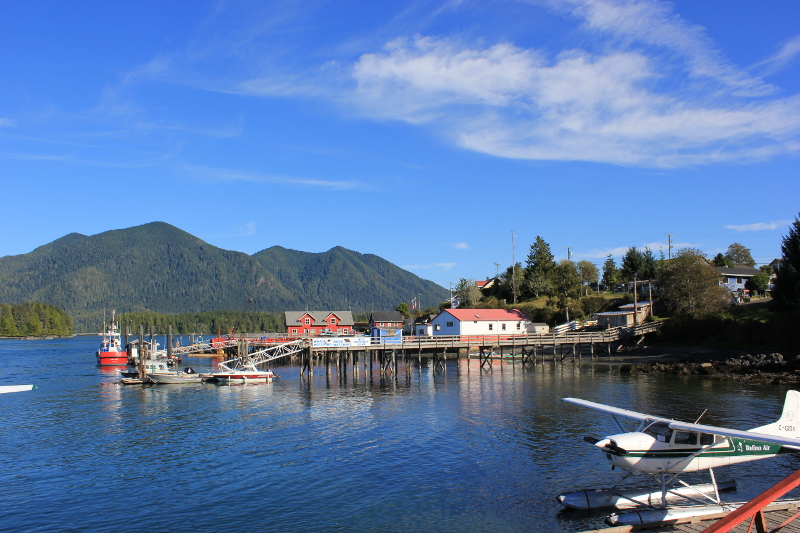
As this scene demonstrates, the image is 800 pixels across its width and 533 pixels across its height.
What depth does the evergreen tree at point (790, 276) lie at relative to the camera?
64.5m

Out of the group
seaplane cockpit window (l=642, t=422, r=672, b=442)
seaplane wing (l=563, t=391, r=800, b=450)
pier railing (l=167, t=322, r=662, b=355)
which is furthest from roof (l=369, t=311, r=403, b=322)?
seaplane cockpit window (l=642, t=422, r=672, b=442)

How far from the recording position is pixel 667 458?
766 inches

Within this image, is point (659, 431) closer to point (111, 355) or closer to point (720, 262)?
point (111, 355)

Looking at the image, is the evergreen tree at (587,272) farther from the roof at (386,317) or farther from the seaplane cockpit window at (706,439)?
the seaplane cockpit window at (706,439)

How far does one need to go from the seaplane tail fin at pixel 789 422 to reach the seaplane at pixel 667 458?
0.04 meters

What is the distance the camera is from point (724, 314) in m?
71.8

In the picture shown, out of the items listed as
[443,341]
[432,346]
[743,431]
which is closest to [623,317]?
[443,341]

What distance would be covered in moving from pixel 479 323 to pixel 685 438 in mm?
71832

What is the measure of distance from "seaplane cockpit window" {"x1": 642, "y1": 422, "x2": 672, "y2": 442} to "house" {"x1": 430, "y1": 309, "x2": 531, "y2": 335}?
69312 mm

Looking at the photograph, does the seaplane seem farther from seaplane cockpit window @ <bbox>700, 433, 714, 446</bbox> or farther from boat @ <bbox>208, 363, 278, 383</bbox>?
boat @ <bbox>208, 363, 278, 383</bbox>

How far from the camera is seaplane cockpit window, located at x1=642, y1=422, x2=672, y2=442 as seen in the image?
1941cm

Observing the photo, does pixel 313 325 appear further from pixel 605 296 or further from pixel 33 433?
pixel 33 433

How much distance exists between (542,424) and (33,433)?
106 ft

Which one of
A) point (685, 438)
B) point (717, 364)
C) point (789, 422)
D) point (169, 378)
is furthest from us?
point (717, 364)
